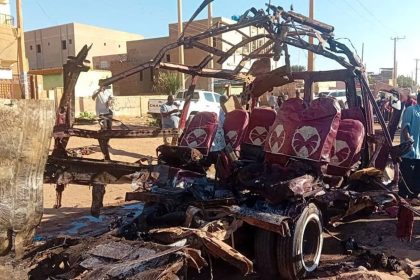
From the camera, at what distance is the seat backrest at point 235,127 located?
6863 millimetres

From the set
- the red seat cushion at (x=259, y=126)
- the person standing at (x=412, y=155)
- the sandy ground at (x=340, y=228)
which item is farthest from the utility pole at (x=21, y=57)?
the person standing at (x=412, y=155)

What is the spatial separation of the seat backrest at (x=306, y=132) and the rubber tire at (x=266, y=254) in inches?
41.7

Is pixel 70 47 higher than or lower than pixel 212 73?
higher

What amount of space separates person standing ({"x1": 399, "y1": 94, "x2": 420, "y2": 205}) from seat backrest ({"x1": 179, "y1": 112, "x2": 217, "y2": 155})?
120 inches

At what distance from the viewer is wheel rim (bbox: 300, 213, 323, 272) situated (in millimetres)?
4961

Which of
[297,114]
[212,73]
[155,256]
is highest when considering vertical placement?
[212,73]

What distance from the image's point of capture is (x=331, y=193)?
Answer: 17.2 feet

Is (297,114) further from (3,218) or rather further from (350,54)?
(3,218)

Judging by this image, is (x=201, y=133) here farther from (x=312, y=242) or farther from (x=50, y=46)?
(x=50, y=46)

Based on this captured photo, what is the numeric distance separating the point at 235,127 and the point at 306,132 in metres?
1.73

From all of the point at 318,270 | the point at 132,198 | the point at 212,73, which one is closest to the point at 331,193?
the point at 318,270

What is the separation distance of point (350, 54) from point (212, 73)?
6.43 ft

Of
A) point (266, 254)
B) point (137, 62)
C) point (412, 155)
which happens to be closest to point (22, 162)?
point (266, 254)

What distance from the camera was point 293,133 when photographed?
17.7 ft
